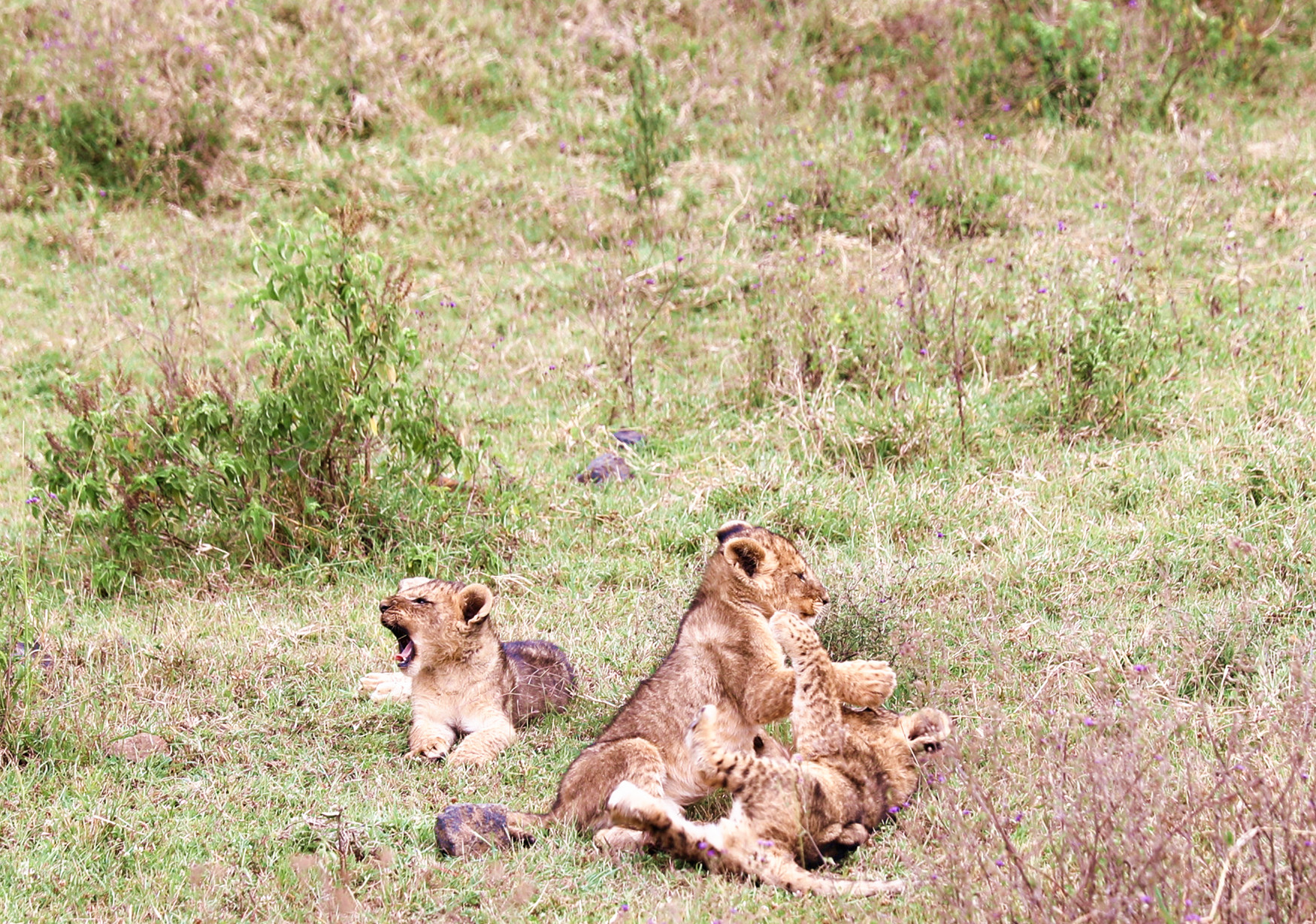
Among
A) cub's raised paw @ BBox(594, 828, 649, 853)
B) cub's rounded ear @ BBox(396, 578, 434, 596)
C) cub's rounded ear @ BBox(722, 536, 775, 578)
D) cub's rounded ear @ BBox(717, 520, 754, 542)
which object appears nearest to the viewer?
cub's raised paw @ BBox(594, 828, 649, 853)

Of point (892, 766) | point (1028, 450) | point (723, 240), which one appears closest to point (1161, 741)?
point (892, 766)

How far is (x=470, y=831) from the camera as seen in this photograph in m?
5.09

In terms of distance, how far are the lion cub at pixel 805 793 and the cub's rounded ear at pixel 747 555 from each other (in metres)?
Answer: 0.58

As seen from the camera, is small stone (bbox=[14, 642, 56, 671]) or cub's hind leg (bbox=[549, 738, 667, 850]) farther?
small stone (bbox=[14, 642, 56, 671])

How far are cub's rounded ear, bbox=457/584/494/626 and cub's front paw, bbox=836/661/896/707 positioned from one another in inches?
69.4

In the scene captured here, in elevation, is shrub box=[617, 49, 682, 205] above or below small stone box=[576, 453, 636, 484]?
above

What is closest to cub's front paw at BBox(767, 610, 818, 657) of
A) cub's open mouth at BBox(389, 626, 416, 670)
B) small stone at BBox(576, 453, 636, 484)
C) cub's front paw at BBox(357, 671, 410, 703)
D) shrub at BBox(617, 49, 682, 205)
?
cub's open mouth at BBox(389, 626, 416, 670)

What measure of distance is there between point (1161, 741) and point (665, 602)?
297cm

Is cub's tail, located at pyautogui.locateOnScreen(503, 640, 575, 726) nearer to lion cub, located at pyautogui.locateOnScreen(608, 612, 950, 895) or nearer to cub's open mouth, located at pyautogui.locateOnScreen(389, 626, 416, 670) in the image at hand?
cub's open mouth, located at pyautogui.locateOnScreen(389, 626, 416, 670)

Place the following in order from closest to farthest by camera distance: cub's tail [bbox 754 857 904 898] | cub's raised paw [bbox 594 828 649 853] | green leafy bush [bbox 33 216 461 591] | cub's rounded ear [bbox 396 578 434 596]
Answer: cub's tail [bbox 754 857 904 898] < cub's raised paw [bbox 594 828 649 853] < cub's rounded ear [bbox 396 578 434 596] < green leafy bush [bbox 33 216 461 591]

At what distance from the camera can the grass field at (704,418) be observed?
4.83m

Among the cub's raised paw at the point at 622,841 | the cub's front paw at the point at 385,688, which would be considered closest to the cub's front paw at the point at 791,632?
the cub's raised paw at the point at 622,841

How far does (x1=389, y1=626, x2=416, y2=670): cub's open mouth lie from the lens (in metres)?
6.48

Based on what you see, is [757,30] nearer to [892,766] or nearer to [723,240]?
[723,240]
